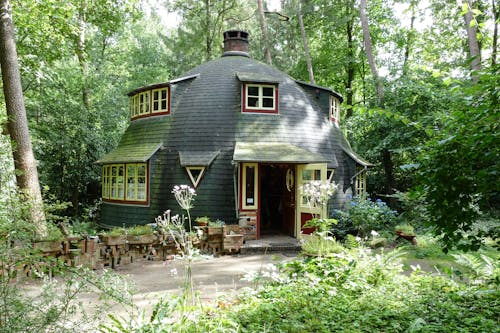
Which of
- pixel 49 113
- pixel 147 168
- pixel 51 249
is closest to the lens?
pixel 51 249

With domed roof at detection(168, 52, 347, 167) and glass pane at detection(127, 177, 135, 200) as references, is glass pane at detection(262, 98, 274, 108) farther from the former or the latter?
glass pane at detection(127, 177, 135, 200)

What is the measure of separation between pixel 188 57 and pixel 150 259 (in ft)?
78.3

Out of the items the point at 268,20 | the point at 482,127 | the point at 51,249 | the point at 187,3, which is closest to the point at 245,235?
the point at 51,249

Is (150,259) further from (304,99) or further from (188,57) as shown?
(188,57)

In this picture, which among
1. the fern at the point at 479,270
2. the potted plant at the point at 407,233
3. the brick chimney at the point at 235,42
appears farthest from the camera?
the brick chimney at the point at 235,42

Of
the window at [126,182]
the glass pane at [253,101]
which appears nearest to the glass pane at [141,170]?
the window at [126,182]

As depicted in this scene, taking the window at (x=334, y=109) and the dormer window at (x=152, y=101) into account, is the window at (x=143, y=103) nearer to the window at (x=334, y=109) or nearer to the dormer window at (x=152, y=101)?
the dormer window at (x=152, y=101)

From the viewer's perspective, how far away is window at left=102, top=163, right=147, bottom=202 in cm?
1225

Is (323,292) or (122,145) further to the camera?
(122,145)

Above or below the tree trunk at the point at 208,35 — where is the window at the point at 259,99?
below

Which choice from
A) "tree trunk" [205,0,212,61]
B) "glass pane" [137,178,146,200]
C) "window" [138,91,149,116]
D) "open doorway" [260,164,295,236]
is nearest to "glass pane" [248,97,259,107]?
"open doorway" [260,164,295,236]

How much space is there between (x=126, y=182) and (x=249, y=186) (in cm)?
462

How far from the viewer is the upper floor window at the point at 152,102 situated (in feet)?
42.8

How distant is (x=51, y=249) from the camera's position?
22.7ft
